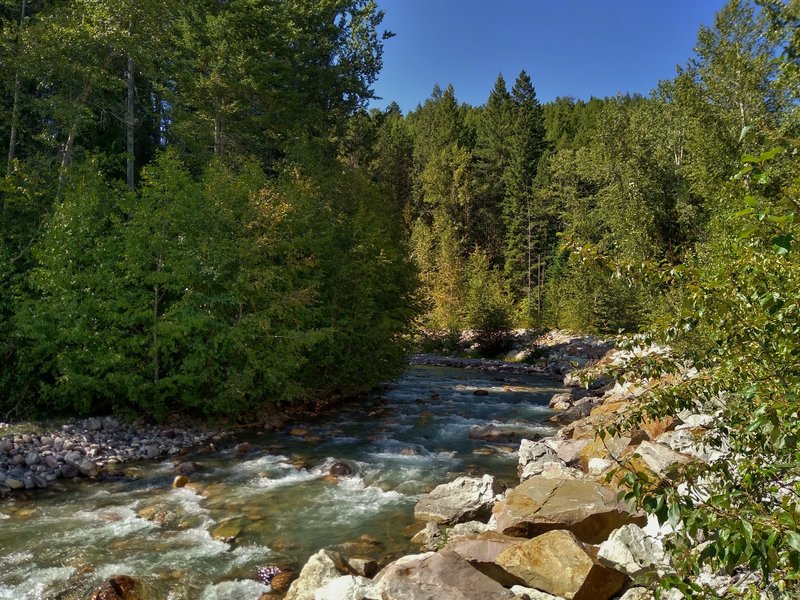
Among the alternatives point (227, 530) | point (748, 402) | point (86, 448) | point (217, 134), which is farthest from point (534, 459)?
point (217, 134)

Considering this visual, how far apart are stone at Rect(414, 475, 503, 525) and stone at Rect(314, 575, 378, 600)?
2670 millimetres

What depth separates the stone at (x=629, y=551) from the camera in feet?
18.6

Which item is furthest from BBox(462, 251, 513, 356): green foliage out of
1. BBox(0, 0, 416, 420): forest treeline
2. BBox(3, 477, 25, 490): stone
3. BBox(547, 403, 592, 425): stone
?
BBox(3, 477, 25, 490): stone

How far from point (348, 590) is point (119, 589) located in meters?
2.43

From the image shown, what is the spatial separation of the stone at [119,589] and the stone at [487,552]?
10.9ft

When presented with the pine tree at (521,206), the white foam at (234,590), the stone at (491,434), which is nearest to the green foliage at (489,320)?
the pine tree at (521,206)

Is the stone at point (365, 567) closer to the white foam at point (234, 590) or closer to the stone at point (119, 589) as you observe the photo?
the white foam at point (234, 590)

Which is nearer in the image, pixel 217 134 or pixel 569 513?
pixel 569 513

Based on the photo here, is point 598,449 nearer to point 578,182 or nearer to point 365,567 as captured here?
point 365,567

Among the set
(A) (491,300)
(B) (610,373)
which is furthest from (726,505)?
(A) (491,300)

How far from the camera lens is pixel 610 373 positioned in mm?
3672

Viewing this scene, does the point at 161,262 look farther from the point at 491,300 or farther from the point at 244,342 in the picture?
the point at 491,300

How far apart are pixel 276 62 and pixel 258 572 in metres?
19.1

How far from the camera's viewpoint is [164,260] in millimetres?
13094
